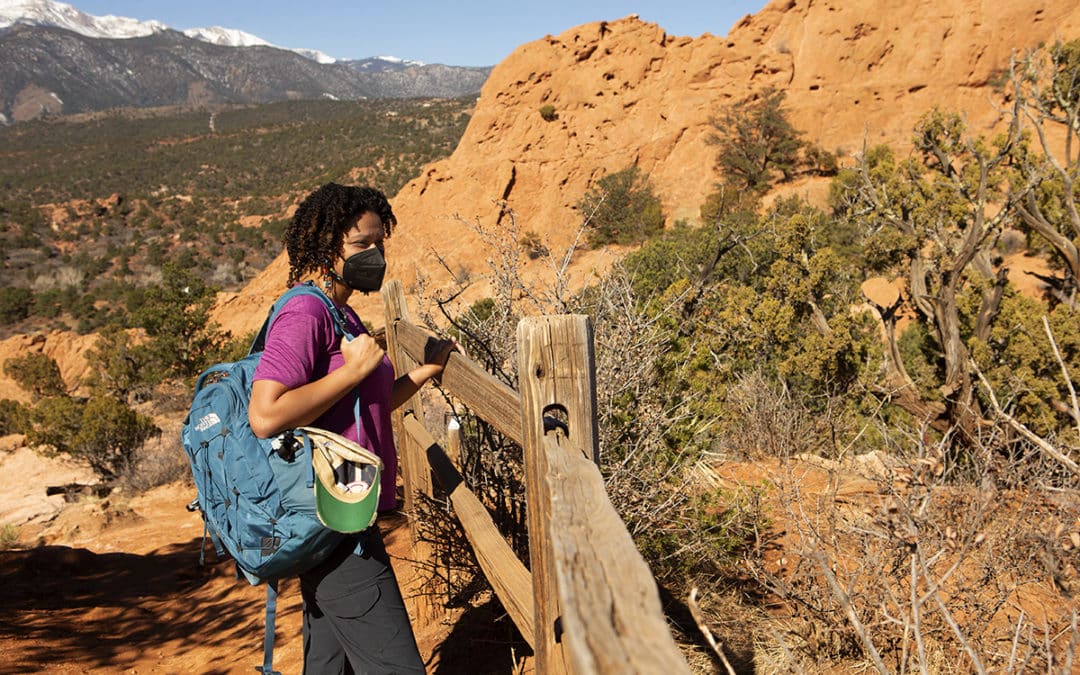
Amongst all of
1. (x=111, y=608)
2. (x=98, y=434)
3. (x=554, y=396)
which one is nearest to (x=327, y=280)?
(x=554, y=396)

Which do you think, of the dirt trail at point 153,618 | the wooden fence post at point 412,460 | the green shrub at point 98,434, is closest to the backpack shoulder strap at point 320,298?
the wooden fence post at point 412,460

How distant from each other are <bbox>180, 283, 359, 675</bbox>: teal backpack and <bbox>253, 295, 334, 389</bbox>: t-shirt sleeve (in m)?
0.05

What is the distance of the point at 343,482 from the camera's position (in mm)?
1568

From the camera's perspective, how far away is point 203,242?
3675 centimetres

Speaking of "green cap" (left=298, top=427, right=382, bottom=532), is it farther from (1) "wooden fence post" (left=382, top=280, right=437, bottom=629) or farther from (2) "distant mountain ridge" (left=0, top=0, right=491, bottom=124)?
(2) "distant mountain ridge" (left=0, top=0, right=491, bottom=124)

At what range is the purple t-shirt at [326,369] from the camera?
1525 mm

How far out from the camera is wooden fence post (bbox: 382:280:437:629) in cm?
294

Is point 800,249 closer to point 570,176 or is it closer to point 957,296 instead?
point 957,296

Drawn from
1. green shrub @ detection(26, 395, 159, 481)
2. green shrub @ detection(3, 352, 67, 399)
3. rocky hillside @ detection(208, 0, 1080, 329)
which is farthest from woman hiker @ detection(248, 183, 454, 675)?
green shrub @ detection(3, 352, 67, 399)

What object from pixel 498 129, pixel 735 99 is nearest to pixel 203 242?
pixel 498 129

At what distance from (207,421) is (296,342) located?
12.5 inches

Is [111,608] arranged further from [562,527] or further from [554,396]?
[562,527]

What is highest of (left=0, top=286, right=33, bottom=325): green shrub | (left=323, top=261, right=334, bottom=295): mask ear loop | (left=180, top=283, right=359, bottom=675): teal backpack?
(left=323, top=261, right=334, bottom=295): mask ear loop

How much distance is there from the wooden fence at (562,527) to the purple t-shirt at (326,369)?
267 mm
